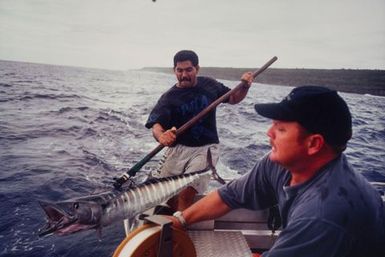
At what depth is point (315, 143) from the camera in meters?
1.92

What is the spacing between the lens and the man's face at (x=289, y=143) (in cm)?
195

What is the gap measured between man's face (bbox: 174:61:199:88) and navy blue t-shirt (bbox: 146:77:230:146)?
94 millimetres

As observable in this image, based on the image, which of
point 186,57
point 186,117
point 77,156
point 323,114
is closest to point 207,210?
point 323,114

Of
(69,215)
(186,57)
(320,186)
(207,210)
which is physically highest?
(186,57)

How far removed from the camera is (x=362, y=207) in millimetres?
1708

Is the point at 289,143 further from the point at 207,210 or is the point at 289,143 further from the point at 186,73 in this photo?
the point at 186,73

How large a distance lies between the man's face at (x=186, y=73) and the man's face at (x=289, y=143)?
305cm

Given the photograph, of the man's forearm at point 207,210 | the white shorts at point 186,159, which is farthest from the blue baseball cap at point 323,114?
the white shorts at point 186,159

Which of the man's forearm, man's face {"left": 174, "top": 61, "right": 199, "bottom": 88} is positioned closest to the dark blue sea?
the man's forearm

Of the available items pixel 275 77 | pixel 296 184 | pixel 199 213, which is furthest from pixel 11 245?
pixel 275 77

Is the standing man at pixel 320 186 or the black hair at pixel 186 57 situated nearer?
the standing man at pixel 320 186

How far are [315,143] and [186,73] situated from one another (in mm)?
3286

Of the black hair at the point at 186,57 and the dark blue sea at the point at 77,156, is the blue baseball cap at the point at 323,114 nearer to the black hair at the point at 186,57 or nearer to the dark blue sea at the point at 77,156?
the dark blue sea at the point at 77,156

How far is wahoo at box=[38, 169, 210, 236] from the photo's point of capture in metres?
3.05
